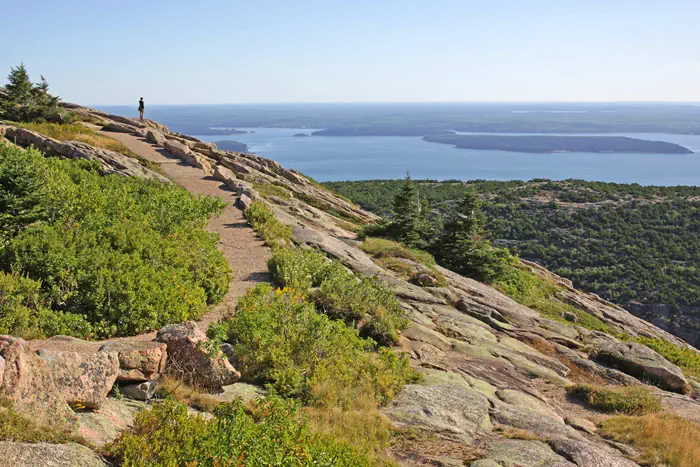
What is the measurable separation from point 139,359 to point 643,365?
13.0 meters

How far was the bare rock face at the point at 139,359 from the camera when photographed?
6180 mm

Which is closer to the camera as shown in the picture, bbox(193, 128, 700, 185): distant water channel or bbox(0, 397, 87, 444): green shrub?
bbox(0, 397, 87, 444): green shrub

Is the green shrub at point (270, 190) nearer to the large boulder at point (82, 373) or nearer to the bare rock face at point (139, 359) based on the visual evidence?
the bare rock face at point (139, 359)

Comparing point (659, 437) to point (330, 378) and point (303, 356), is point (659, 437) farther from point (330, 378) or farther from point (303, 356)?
point (303, 356)

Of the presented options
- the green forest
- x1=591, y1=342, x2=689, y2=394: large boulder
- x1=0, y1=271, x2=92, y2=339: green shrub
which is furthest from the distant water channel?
x1=0, y1=271, x2=92, y2=339: green shrub

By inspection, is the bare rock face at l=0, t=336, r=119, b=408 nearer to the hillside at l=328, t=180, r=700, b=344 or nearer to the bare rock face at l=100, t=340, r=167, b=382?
the bare rock face at l=100, t=340, r=167, b=382

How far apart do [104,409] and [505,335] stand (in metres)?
11.5

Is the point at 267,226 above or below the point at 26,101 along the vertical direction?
below

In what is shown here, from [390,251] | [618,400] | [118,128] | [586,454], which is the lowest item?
[618,400]

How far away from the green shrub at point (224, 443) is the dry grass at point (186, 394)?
0.70m

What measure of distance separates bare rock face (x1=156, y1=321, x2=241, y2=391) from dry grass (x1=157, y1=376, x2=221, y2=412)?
20 centimetres

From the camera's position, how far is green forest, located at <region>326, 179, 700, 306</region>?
3488cm

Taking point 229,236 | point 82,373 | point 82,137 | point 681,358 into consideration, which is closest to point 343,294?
point 229,236

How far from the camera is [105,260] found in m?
8.97
